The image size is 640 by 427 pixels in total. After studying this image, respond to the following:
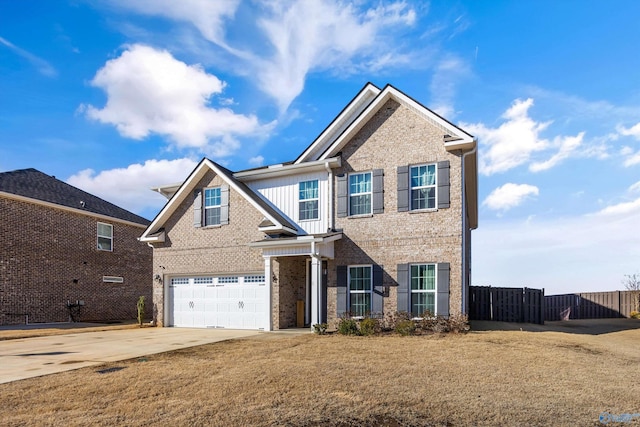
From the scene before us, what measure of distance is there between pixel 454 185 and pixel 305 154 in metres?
5.93

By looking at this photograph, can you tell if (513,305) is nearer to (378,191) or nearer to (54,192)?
(378,191)

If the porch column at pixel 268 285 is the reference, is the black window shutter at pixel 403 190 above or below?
above

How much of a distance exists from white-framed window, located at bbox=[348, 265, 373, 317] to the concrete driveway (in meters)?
4.14

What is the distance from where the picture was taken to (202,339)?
14273mm

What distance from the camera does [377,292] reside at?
1603cm

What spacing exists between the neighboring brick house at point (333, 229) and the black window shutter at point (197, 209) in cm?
6

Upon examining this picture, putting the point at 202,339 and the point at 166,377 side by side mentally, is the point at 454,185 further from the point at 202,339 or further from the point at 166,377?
the point at 166,377

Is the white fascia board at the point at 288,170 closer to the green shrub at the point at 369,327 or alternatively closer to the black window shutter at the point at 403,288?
the black window shutter at the point at 403,288

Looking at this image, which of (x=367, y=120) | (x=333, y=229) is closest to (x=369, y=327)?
(x=333, y=229)

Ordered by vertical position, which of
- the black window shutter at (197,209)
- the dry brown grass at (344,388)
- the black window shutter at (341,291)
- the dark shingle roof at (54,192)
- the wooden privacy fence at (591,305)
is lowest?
the wooden privacy fence at (591,305)

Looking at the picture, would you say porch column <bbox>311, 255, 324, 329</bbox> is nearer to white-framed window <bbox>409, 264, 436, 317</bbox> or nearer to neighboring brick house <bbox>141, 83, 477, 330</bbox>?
neighboring brick house <bbox>141, 83, 477, 330</bbox>

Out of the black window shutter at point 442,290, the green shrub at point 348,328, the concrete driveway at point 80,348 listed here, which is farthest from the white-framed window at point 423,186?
the concrete driveway at point 80,348

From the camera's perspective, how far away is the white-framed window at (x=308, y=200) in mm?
17875

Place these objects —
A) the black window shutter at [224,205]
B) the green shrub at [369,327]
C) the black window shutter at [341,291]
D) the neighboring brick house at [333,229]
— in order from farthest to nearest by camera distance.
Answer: the black window shutter at [224,205]
the black window shutter at [341,291]
the neighboring brick house at [333,229]
the green shrub at [369,327]
